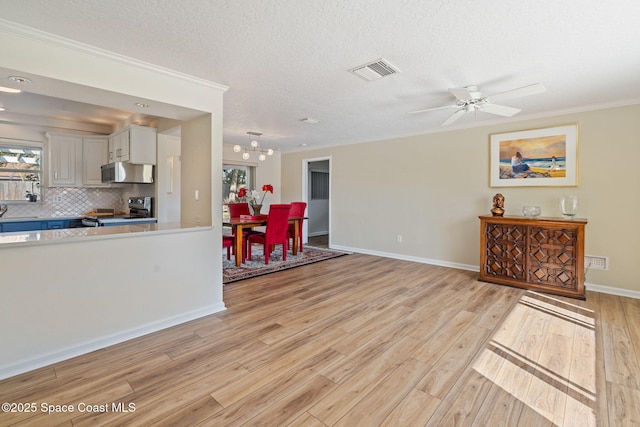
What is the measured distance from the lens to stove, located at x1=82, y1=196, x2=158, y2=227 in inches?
168

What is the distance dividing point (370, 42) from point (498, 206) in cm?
320

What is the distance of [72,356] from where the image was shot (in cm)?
220

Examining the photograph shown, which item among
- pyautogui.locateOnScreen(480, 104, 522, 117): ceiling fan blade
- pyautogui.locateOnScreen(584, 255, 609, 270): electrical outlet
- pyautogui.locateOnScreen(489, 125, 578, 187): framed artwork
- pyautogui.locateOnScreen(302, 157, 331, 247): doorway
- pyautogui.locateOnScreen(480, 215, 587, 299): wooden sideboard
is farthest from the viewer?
pyautogui.locateOnScreen(302, 157, 331, 247): doorway

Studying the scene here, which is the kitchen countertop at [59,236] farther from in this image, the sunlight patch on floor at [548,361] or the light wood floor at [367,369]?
the sunlight patch on floor at [548,361]

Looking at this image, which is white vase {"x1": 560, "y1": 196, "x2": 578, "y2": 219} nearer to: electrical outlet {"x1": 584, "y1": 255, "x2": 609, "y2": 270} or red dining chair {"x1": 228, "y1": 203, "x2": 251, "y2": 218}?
electrical outlet {"x1": 584, "y1": 255, "x2": 609, "y2": 270}

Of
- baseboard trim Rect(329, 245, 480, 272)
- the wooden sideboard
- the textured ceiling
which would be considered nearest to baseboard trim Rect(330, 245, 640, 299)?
baseboard trim Rect(329, 245, 480, 272)

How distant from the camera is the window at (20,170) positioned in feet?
14.5

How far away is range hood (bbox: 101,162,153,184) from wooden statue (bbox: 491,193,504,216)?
17.0 feet

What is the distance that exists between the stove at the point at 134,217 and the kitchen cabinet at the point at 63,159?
724mm

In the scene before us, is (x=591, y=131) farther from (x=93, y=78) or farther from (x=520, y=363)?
(x=93, y=78)

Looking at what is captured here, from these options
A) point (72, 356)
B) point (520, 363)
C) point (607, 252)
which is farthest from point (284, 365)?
point (607, 252)

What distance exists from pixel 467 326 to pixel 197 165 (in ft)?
10.5

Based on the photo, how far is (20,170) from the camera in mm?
4559

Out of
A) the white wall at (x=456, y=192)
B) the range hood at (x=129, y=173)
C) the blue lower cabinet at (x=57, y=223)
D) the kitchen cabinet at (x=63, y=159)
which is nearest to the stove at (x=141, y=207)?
the range hood at (x=129, y=173)
